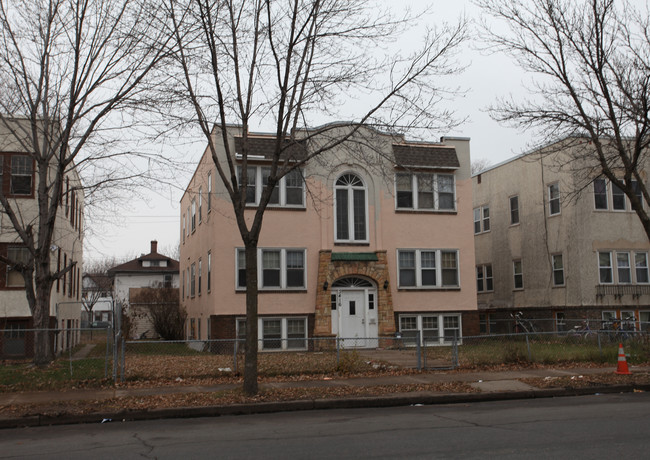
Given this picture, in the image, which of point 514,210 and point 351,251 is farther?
point 514,210

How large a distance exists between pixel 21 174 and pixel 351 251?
12206 mm

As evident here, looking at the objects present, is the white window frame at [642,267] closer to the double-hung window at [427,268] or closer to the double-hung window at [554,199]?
the double-hung window at [554,199]

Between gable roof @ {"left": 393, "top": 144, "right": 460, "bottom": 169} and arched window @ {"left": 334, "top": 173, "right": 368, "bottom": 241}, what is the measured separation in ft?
6.54

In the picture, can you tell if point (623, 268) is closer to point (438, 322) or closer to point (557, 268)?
point (557, 268)

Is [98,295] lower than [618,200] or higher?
lower

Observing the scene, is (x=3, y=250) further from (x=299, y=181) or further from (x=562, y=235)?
(x=562, y=235)

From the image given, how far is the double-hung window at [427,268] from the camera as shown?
83.5 ft

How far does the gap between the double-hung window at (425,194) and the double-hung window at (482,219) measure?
29.0ft

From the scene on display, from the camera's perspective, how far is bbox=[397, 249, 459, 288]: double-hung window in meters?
25.5

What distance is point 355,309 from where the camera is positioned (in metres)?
24.7

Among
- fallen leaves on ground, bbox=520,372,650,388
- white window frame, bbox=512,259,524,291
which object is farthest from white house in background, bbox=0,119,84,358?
white window frame, bbox=512,259,524,291

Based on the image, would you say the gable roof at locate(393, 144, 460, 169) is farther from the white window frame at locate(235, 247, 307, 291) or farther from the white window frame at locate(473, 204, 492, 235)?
the white window frame at locate(473, 204, 492, 235)

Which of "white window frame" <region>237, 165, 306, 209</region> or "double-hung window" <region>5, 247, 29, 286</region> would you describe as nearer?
"double-hung window" <region>5, 247, 29, 286</region>

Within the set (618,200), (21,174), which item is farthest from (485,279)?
(21,174)
